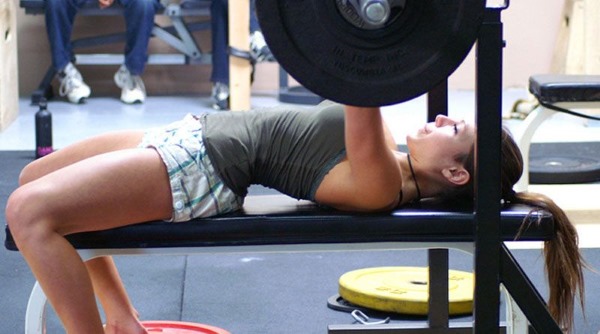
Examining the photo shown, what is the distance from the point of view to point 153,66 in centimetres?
630

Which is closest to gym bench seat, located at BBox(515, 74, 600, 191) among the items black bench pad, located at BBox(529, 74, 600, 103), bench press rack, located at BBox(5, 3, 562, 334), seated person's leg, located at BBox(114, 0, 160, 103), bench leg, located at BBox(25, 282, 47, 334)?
black bench pad, located at BBox(529, 74, 600, 103)

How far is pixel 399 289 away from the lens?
2.59 meters

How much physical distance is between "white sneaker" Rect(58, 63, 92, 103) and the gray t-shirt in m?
3.91

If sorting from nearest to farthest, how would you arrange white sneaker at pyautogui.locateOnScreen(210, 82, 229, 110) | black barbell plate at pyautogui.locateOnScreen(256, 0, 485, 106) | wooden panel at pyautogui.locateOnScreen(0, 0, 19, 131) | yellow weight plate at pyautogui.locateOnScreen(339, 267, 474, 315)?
1. black barbell plate at pyautogui.locateOnScreen(256, 0, 485, 106)
2. yellow weight plate at pyautogui.locateOnScreen(339, 267, 474, 315)
3. wooden panel at pyautogui.locateOnScreen(0, 0, 19, 131)
4. white sneaker at pyautogui.locateOnScreen(210, 82, 229, 110)

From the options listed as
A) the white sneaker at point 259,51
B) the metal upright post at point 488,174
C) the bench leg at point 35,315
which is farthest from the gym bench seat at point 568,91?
the white sneaker at point 259,51

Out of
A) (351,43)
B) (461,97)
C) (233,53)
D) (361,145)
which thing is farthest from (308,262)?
(461,97)

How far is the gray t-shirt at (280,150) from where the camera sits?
1930 millimetres

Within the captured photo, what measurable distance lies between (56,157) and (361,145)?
660 mm

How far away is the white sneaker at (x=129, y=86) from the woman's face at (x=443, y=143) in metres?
3.97

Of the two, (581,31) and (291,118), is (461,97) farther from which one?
(291,118)

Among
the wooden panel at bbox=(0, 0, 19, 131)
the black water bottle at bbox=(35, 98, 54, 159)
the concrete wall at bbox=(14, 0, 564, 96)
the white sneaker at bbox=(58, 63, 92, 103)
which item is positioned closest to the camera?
the black water bottle at bbox=(35, 98, 54, 159)

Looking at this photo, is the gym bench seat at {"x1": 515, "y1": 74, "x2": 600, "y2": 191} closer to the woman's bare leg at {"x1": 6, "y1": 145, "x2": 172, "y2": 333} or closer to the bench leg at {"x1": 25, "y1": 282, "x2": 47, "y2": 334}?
the woman's bare leg at {"x1": 6, "y1": 145, "x2": 172, "y2": 333}

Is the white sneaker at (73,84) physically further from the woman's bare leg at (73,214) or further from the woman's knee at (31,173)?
the woman's bare leg at (73,214)

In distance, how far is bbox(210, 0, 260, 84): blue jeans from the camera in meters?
5.57
